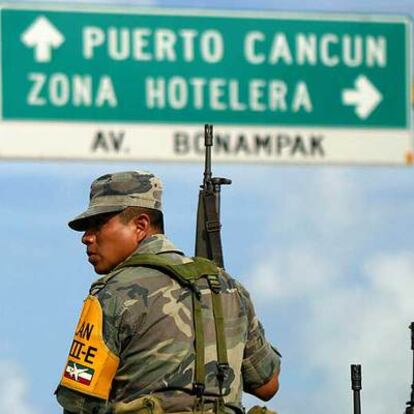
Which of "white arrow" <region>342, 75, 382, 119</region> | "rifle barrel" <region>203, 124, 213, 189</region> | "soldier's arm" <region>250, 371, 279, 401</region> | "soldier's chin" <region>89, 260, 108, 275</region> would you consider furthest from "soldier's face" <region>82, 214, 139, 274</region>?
"white arrow" <region>342, 75, 382, 119</region>

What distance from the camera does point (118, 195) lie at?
7.73 meters

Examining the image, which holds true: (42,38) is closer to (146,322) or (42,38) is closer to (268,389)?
(146,322)

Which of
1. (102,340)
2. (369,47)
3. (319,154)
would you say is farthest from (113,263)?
(369,47)

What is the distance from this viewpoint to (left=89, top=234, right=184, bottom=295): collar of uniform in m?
7.59

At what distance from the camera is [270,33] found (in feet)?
A: 27.9

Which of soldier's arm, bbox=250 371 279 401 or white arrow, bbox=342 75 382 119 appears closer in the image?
soldier's arm, bbox=250 371 279 401

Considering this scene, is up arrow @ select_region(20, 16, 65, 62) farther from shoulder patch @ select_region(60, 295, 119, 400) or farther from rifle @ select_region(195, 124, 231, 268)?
shoulder patch @ select_region(60, 295, 119, 400)

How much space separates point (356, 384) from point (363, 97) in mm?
12718

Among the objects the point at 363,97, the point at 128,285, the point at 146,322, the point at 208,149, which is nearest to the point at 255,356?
the point at 146,322

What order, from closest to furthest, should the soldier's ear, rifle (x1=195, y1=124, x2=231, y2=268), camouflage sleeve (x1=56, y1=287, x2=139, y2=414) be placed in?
camouflage sleeve (x1=56, y1=287, x2=139, y2=414), the soldier's ear, rifle (x1=195, y1=124, x2=231, y2=268)

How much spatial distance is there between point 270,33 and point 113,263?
5.50 feet

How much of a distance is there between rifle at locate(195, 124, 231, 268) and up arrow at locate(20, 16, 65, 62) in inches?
53.2

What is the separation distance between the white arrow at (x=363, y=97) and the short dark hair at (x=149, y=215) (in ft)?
4.66

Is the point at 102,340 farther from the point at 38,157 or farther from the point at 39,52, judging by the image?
the point at 39,52
